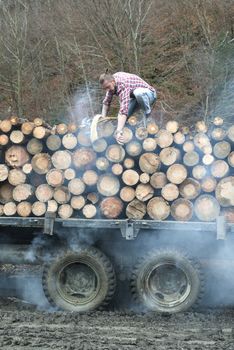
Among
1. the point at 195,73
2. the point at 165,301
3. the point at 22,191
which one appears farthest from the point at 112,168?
the point at 195,73

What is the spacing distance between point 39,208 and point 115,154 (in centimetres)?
122

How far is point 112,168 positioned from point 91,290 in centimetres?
160

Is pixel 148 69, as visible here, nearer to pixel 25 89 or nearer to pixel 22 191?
pixel 25 89

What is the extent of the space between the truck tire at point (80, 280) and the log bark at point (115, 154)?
3.82 ft

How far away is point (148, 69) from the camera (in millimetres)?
21469

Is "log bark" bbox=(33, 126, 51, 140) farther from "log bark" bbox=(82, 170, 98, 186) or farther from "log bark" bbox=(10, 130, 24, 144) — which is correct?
"log bark" bbox=(82, 170, 98, 186)

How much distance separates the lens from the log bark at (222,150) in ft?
24.5

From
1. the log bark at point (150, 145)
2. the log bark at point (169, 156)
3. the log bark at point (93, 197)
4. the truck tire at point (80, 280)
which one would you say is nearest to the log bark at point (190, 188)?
the log bark at point (169, 156)

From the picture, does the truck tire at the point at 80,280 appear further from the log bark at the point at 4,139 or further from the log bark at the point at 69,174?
the log bark at the point at 4,139

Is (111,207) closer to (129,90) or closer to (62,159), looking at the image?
(62,159)

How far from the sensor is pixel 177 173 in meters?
7.51

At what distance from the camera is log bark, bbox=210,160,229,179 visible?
24.5 ft

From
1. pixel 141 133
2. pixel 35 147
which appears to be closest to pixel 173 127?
pixel 141 133

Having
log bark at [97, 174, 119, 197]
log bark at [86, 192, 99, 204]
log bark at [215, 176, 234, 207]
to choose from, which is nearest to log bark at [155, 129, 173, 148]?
log bark at [97, 174, 119, 197]
